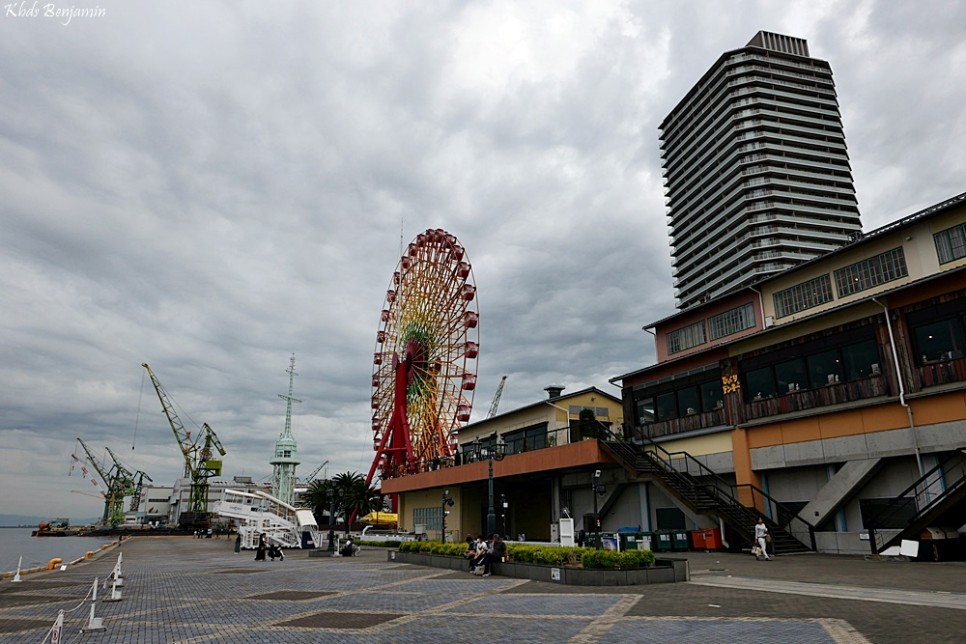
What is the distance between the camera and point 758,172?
115500mm

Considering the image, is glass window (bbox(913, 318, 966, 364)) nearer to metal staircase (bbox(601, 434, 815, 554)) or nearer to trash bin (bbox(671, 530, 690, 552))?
metal staircase (bbox(601, 434, 815, 554))

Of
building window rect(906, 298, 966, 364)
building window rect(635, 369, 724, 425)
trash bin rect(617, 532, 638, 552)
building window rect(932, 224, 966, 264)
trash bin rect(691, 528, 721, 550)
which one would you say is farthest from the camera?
building window rect(635, 369, 724, 425)

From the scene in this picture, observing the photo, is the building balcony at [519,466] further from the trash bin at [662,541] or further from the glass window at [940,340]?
the glass window at [940,340]

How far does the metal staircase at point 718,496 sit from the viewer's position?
2572 cm

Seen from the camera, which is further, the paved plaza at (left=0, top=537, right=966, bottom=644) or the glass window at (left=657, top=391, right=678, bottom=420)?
the glass window at (left=657, top=391, right=678, bottom=420)

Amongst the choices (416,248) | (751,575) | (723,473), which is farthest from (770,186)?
(751,575)

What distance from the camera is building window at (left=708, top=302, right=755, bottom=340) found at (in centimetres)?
3162

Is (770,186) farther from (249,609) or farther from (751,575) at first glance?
(249,609)

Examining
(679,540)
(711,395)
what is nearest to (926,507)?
(679,540)

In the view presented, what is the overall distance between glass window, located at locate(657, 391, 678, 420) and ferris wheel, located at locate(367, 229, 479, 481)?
20871mm

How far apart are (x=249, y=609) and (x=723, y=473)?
2263 centimetres

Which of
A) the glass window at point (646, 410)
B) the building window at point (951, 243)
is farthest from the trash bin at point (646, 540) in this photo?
the building window at point (951, 243)

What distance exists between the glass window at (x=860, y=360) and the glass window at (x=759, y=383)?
3.52 meters

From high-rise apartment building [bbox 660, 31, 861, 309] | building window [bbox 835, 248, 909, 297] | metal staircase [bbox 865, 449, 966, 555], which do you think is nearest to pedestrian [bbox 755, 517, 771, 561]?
metal staircase [bbox 865, 449, 966, 555]
